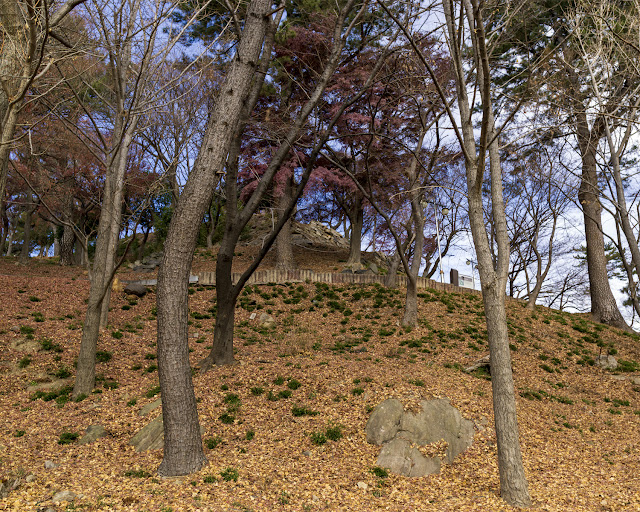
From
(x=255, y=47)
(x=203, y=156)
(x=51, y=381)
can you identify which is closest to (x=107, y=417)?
(x=51, y=381)

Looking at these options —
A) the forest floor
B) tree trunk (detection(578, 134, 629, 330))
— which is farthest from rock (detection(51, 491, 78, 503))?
tree trunk (detection(578, 134, 629, 330))

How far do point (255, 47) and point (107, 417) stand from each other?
206 inches

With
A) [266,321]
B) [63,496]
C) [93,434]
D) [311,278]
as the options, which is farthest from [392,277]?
[63,496]

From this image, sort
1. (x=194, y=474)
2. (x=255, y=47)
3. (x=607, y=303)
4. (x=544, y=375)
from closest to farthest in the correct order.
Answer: (x=194, y=474) → (x=255, y=47) → (x=544, y=375) → (x=607, y=303)

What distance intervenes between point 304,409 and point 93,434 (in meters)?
2.69

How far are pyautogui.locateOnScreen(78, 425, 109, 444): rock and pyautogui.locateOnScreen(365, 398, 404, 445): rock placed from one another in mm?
3369

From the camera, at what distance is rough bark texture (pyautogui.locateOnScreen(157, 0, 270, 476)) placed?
4.33 meters

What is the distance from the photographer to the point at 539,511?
13.0ft

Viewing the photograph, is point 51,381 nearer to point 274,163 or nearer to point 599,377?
point 274,163

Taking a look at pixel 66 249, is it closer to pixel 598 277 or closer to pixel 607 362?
pixel 607 362

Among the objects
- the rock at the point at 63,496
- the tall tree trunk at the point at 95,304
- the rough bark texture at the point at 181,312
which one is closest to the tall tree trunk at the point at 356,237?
the tall tree trunk at the point at 95,304

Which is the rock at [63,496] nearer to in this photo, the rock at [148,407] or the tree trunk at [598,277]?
the rock at [148,407]

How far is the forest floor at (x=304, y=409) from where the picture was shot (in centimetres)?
420

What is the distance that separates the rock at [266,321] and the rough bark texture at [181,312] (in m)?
6.37
